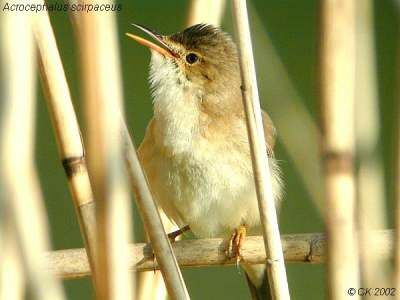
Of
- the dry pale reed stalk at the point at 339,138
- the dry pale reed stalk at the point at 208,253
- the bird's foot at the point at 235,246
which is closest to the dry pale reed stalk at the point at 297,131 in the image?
the dry pale reed stalk at the point at 208,253

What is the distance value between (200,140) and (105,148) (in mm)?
1215

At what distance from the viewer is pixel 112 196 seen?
131 cm

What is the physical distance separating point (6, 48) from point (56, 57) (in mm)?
145

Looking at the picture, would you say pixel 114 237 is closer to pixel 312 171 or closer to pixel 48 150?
pixel 312 171

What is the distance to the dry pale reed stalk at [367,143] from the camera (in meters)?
1.76

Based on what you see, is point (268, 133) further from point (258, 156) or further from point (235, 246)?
point (258, 156)

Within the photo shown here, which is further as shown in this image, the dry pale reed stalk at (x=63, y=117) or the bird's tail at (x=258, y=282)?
the bird's tail at (x=258, y=282)

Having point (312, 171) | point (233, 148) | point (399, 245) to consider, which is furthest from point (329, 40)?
point (233, 148)

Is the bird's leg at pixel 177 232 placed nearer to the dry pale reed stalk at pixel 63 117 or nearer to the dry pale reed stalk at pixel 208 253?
the dry pale reed stalk at pixel 208 253

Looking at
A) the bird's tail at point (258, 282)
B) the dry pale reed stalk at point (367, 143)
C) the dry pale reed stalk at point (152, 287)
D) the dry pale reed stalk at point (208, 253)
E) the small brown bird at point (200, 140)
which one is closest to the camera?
the dry pale reed stalk at point (367, 143)

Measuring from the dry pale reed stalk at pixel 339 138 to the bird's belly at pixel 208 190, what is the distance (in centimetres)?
101

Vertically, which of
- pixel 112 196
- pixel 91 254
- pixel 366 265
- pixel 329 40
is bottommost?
pixel 366 265

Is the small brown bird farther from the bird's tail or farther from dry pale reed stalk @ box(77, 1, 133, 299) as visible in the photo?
dry pale reed stalk @ box(77, 1, 133, 299)

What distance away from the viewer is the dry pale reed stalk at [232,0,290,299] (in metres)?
1.55
